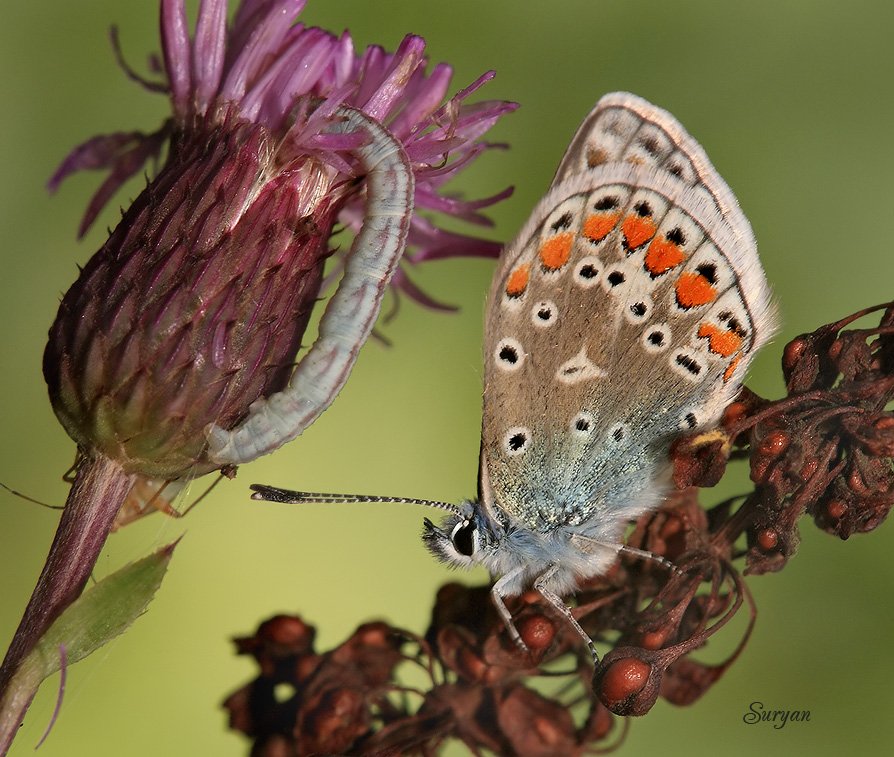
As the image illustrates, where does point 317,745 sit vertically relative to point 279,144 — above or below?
below

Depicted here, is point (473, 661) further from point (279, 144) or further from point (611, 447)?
point (279, 144)

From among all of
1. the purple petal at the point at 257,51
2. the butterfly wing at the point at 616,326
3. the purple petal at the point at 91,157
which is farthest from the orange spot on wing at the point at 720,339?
the purple petal at the point at 91,157

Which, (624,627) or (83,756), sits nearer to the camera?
(624,627)

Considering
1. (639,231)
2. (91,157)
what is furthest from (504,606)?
(91,157)

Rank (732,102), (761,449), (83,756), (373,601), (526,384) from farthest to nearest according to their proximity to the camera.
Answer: (732,102), (373,601), (83,756), (526,384), (761,449)

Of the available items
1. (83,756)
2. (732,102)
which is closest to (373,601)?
(83,756)

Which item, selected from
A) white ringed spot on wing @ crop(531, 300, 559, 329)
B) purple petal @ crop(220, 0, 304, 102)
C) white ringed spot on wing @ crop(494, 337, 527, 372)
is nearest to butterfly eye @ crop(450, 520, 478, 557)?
white ringed spot on wing @ crop(494, 337, 527, 372)

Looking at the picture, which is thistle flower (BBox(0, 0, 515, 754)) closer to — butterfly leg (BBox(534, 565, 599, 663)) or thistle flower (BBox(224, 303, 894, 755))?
thistle flower (BBox(224, 303, 894, 755))
